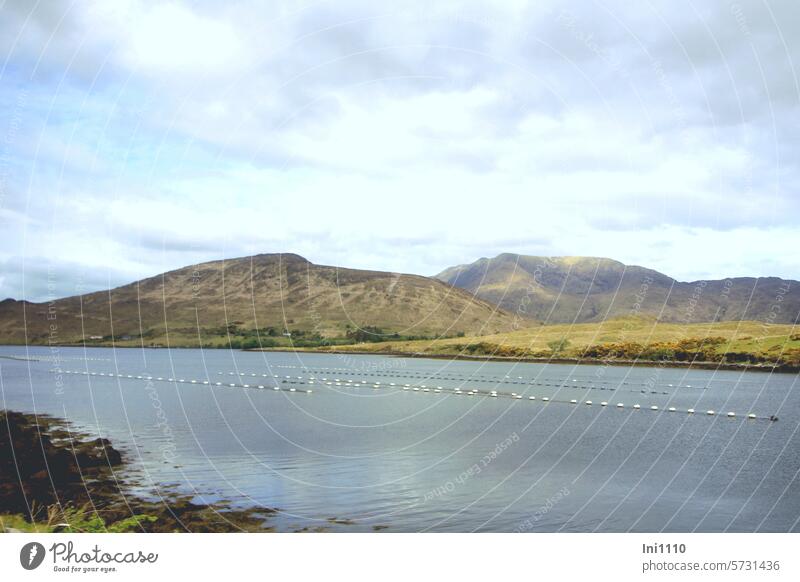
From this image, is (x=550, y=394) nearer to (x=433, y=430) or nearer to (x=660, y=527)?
(x=433, y=430)

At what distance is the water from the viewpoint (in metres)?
32.4

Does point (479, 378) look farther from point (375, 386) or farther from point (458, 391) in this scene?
point (458, 391)

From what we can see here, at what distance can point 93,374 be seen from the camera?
13225 centimetres

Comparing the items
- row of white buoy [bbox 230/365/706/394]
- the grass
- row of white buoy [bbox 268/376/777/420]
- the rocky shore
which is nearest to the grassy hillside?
row of white buoy [bbox 230/365/706/394]

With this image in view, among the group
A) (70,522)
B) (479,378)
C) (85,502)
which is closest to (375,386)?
(479,378)

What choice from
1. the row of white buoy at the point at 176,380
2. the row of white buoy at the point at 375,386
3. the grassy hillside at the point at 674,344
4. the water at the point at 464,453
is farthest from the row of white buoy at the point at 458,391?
the grassy hillside at the point at 674,344

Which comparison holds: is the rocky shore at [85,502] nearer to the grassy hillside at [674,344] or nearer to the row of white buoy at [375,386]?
the row of white buoy at [375,386]

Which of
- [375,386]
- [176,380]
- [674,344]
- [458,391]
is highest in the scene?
[674,344]

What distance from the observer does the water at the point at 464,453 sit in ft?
106

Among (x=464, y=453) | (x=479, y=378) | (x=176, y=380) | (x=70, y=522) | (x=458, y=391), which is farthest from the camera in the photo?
(x=479, y=378)

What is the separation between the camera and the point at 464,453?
48625 mm

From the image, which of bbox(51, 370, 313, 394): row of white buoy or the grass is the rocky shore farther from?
bbox(51, 370, 313, 394): row of white buoy

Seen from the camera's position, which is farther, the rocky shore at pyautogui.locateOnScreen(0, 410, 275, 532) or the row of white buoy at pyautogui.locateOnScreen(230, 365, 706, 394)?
the row of white buoy at pyautogui.locateOnScreen(230, 365, 706, 394)

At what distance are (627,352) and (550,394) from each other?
262 ft
